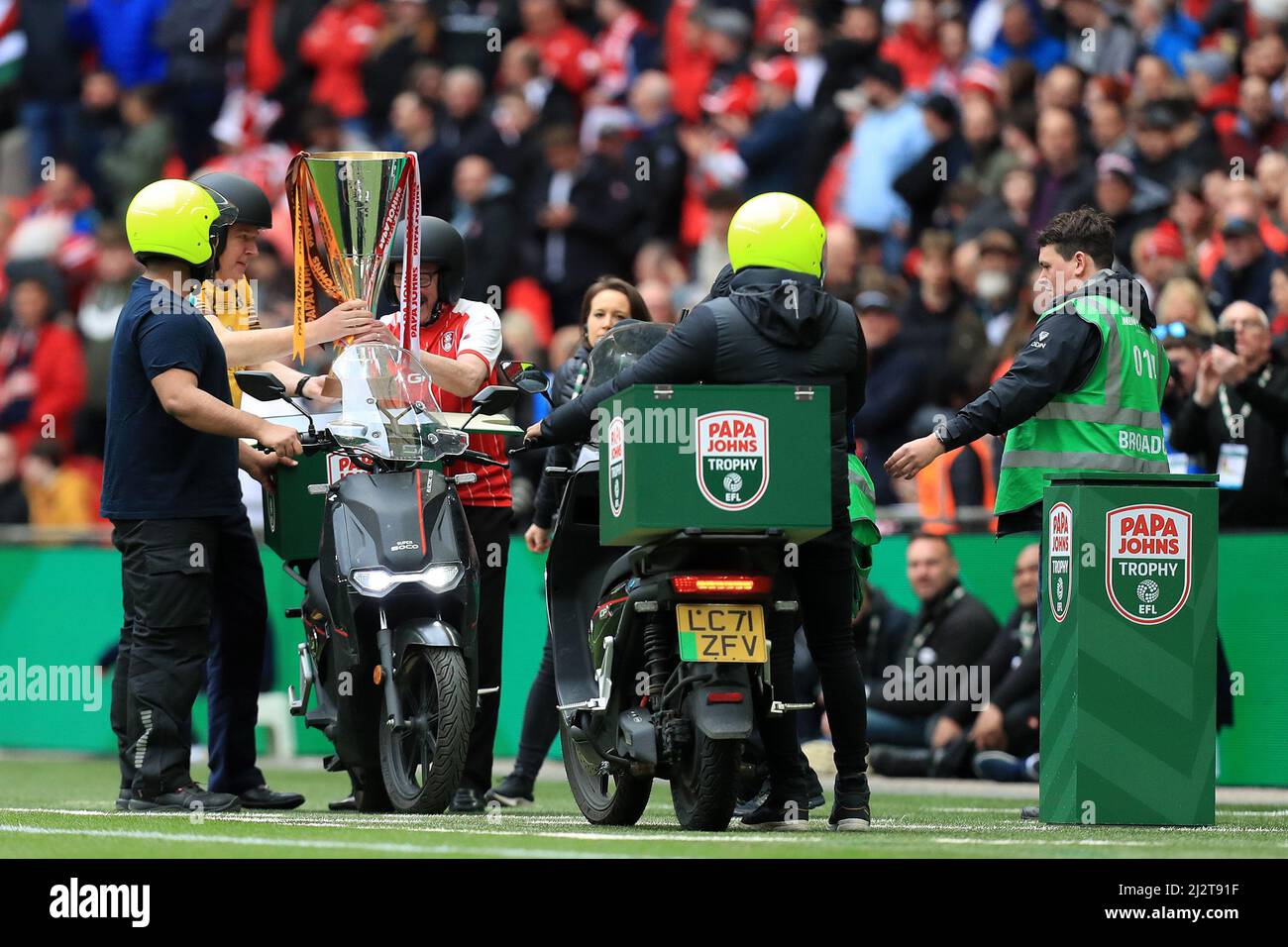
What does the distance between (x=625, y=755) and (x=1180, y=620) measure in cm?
205

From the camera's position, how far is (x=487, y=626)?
10.5 m

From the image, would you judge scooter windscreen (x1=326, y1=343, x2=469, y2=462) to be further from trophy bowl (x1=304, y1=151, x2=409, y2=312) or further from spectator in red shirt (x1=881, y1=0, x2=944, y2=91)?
spectator in red shirt (x1=881, y1=0, x2=944, y2=91)

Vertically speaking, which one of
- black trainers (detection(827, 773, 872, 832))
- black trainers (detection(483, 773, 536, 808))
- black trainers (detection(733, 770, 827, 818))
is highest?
black trainers (detection(827, 773, 872, 832))

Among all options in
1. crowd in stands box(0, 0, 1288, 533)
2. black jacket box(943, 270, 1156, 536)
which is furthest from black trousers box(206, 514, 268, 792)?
crowd in stands box(0, 0, 1288, 533)

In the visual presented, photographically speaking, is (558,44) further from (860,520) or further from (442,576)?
(442,576)

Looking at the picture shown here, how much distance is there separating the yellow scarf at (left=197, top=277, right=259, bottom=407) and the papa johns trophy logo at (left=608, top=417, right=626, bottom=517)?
2.43 meters

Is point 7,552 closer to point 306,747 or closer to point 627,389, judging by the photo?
point 306,747

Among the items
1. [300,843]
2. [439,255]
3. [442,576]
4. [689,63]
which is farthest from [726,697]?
[689,63]

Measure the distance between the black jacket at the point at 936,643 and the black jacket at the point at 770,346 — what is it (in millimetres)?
4006

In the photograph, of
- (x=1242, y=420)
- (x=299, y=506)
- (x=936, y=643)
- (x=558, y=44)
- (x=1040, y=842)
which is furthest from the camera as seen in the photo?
(x=558, y=44)

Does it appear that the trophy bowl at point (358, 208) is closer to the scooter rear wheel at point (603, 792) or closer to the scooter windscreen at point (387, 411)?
the scooter windscreen at point (387, 411)

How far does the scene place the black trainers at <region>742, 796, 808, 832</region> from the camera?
9.19 meters

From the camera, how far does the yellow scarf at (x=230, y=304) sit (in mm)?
10562

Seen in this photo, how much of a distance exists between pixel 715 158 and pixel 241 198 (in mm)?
7618
